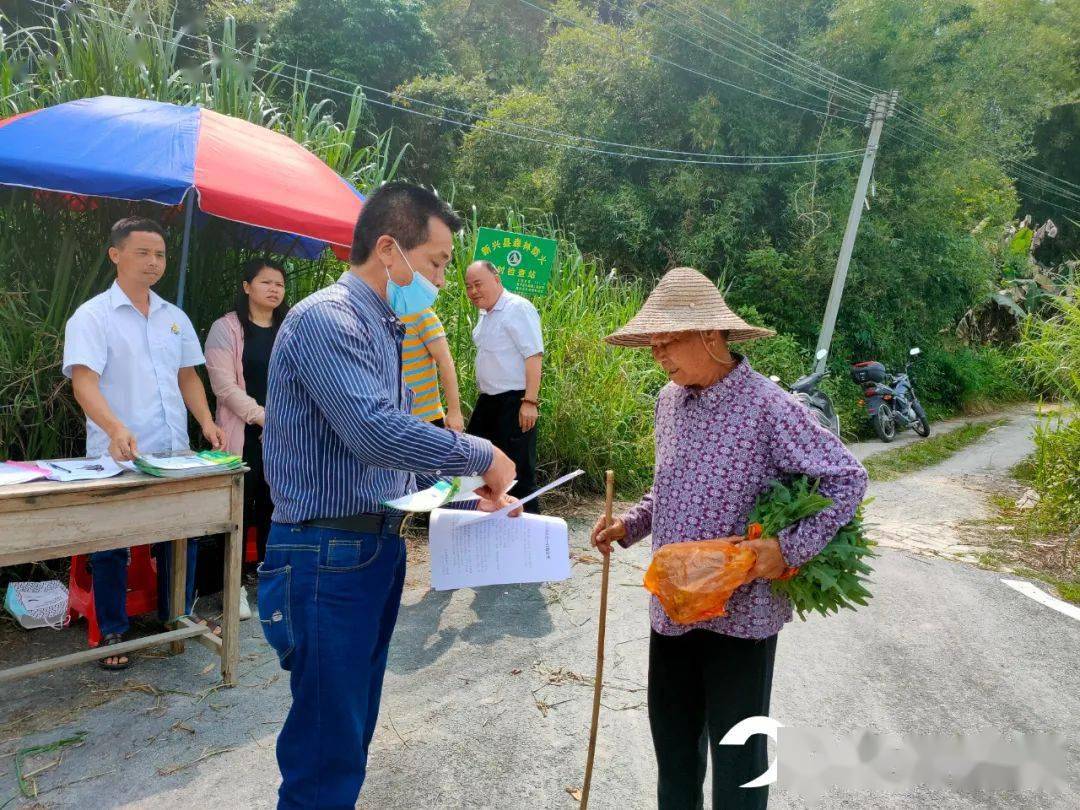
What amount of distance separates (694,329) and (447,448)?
693 millimetres

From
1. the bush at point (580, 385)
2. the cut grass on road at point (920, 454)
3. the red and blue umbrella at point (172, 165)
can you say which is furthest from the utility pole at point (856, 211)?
the red and blue umbrella at point (172, 165)

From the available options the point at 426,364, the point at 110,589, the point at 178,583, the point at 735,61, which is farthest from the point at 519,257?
the point at 735,61

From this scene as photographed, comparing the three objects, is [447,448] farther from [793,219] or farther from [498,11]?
[498,11]

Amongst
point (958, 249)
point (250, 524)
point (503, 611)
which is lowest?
point (503, 611)

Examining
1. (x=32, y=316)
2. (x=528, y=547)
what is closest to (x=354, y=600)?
(x=528, y=547)

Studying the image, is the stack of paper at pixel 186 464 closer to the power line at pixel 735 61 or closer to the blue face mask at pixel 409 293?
the blue face mask at pixel 409 293

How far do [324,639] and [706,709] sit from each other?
102cm

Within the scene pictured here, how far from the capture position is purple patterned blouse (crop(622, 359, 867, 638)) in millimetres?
1907

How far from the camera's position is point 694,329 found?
6.57ft

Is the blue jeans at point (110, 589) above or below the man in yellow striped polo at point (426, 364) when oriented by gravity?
below

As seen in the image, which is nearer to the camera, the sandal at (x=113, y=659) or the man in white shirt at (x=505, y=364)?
the sandal at (x=113, y=659)

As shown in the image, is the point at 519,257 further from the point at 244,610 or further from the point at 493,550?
the point at 493,550

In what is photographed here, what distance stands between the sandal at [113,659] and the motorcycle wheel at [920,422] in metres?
11.9

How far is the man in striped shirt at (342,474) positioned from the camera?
6.00ft
